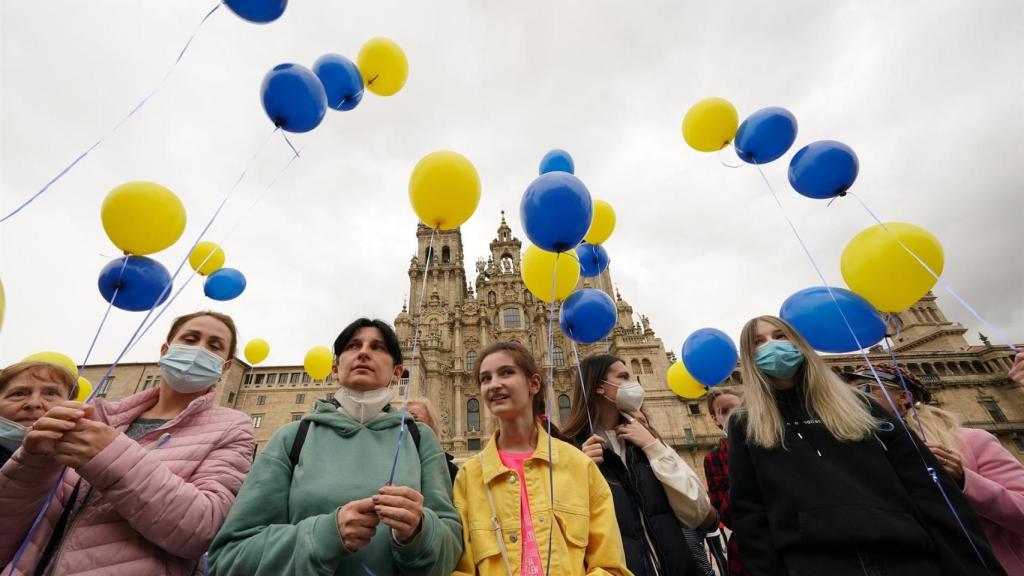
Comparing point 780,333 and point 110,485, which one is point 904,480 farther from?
point 110,485

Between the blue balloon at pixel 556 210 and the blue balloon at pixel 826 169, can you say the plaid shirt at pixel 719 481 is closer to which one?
the blue balloon at pixel 556 210

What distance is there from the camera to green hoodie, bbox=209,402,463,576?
6.46ft

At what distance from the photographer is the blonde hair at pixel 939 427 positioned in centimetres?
354

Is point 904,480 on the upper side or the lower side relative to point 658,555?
upper

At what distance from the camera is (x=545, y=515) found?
2711mm

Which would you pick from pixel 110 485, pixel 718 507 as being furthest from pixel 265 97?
pixel 718 507

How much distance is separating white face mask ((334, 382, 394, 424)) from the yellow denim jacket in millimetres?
891

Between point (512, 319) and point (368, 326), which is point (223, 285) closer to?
point (368, 326)

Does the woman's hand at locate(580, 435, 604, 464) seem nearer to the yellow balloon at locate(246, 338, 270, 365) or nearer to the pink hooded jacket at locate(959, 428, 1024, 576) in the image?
the pink hooded jacket at locate(959, 428, 1024, 576)

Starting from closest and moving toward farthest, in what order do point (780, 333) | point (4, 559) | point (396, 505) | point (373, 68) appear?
point (396, 505) < point (4, 559) < point (780, 333) < point (373, 68)

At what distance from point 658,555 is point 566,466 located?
1240 mm

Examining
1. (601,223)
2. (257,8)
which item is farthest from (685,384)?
(257,8)

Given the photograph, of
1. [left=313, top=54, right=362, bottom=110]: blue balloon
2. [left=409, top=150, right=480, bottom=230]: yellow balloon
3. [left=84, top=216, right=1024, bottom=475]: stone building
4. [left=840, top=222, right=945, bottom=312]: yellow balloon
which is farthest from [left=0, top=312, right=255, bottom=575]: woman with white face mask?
[left=84, top=216, right=1024, bottom=475]: stone building

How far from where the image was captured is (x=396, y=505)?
191cm
